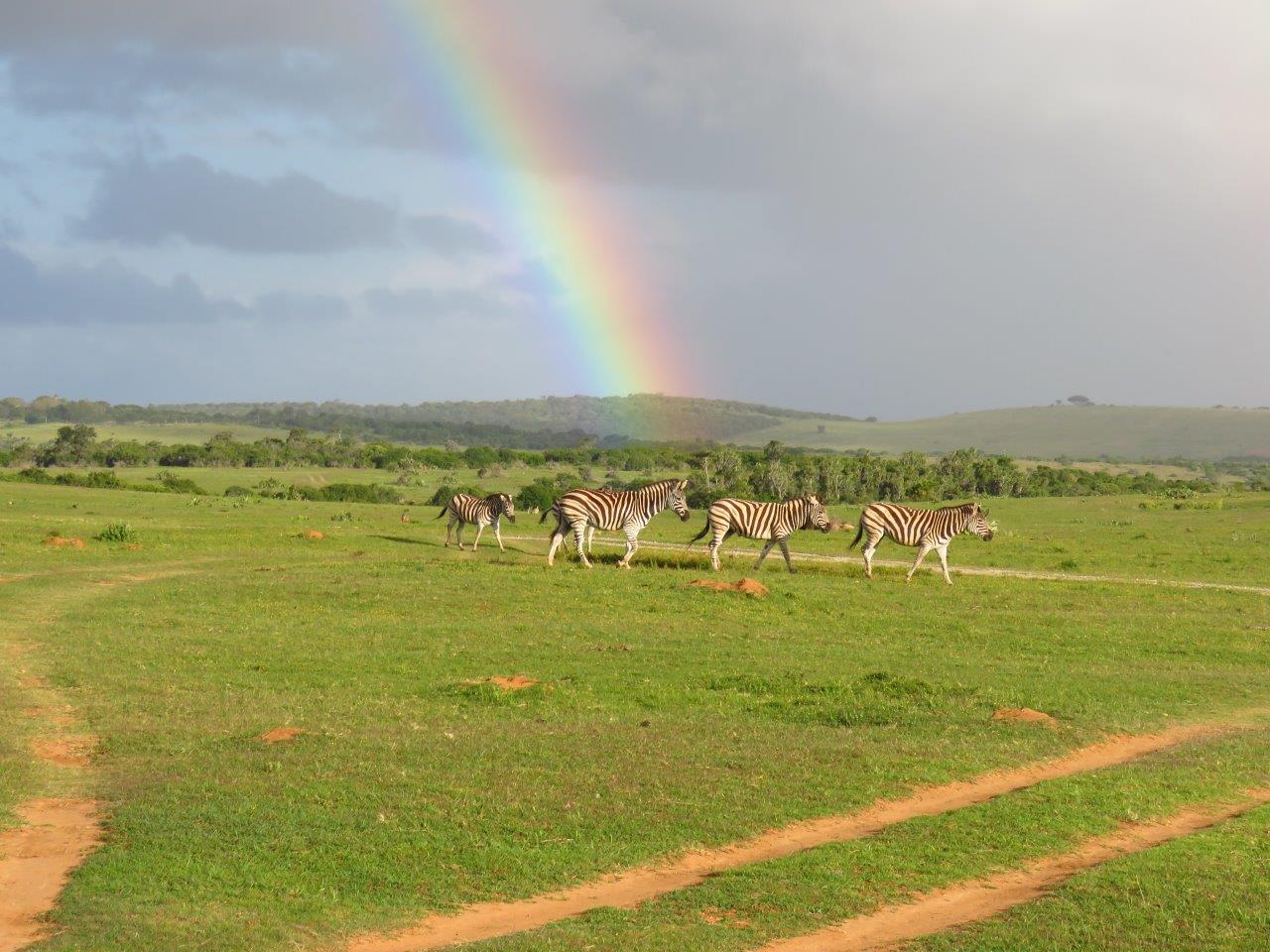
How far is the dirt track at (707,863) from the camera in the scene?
8.62 m

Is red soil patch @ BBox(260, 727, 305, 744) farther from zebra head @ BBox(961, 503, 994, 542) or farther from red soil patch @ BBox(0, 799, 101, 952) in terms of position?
zebra head @ BBox(961, 503, 994, 542)

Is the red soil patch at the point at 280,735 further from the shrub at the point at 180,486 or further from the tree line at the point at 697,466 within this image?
the shrub at the point at 180,486

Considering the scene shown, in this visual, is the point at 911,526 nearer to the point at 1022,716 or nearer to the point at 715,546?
the point at 715,546

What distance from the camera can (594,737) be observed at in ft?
45.9

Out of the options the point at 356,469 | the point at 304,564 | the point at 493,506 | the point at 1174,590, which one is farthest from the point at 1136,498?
the point at 356,469

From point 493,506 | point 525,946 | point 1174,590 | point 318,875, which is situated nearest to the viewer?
point 525,946

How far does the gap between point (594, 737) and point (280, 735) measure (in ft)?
10.8

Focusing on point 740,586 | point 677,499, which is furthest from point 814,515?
point 740,586

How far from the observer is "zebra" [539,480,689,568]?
30.5 m

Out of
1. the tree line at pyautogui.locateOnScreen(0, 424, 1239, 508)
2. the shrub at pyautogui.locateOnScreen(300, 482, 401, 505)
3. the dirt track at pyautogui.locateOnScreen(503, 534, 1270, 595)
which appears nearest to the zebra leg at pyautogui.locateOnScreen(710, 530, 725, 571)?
the dirt track at pyautogui.locateOnScreen(503, 534, 1270, 595)

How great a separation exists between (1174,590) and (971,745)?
58.7 ft

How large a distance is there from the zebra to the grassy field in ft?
3.77

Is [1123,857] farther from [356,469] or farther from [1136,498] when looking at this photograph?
[356,469]

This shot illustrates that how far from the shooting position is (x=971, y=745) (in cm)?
1398
